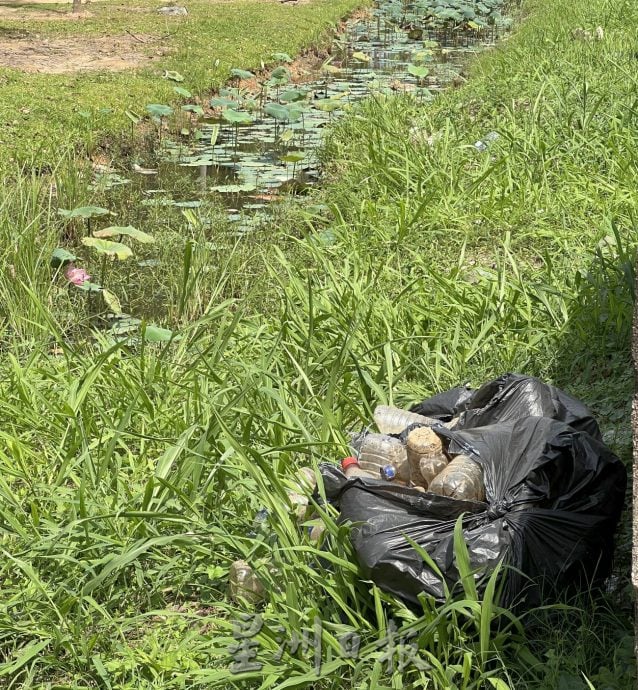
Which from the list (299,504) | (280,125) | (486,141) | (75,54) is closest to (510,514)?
(299,504)

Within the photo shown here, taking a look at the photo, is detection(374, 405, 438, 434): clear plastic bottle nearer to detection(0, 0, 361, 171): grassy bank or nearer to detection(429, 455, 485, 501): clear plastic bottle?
detection(429, 455, 485, 501): clear plastic bottle

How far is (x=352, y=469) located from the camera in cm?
283

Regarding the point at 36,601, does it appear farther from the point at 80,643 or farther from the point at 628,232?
the point at 628,232

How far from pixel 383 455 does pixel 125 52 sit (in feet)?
32.3

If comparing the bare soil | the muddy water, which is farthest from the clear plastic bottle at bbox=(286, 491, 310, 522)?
the bare soil

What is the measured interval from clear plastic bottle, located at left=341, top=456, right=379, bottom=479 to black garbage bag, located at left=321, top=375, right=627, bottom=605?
0.10m

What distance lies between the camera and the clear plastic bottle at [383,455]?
288 centimetres

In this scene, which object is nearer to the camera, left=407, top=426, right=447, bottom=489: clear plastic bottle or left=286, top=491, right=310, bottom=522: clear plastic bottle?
left=407, top=426, right=447, bottom=489: clear plastic bottle

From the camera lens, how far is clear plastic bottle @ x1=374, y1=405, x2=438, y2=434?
10.2ft

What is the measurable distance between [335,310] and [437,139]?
2513 millimetres

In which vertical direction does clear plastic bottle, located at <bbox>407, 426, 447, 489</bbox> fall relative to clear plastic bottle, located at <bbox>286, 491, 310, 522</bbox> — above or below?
above

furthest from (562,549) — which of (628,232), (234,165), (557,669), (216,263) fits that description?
(234,165)

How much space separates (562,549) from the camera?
99.5 inches

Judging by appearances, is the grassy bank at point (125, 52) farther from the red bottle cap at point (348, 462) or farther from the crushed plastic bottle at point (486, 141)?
the red bottle cap at point (348, 462)
